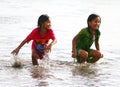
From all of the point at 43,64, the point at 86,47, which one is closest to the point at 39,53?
the point at 43,64

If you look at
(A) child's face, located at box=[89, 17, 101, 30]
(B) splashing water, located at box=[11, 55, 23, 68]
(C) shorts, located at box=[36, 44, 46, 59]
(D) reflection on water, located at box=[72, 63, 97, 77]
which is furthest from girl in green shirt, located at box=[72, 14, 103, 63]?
(B) splashing water, located at box=[11, 55, 23, 68]

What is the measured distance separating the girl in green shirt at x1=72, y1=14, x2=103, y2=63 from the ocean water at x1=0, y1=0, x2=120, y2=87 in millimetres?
184

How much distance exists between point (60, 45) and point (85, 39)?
2151mm

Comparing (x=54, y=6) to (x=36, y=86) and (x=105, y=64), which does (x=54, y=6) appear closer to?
(x=105, y=64)

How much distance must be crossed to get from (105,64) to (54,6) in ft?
32.0

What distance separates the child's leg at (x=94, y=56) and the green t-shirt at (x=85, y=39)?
0.18m

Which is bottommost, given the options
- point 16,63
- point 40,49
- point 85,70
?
point 85,70

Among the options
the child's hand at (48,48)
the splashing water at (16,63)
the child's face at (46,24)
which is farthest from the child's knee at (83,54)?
the splashing water at (16,63)

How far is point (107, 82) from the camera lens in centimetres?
806

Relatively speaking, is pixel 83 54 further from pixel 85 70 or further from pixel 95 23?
pixel 95 23

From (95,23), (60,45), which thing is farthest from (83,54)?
(60,45)

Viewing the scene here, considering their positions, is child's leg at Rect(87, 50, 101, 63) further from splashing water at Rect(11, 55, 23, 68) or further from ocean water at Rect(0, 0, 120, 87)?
splashing water at Rect(11, 55, 23, 68)

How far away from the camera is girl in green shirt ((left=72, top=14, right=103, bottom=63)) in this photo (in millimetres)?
9453

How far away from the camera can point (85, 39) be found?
965 cm
